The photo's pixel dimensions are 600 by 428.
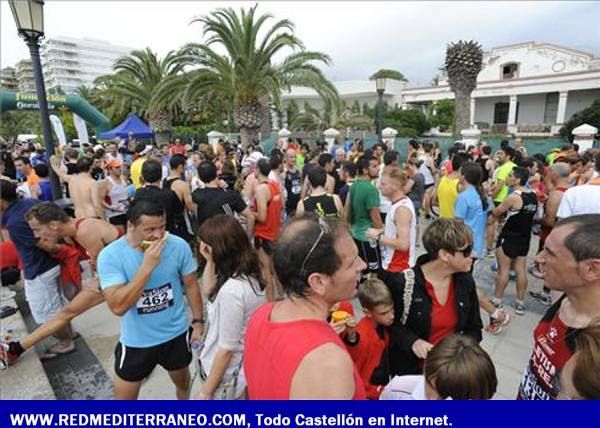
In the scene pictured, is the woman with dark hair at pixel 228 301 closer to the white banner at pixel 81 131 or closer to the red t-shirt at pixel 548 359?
the red t-shirt at pixel 548 359

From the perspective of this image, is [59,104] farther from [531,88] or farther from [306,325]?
[531,88]

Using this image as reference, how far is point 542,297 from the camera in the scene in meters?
4.43

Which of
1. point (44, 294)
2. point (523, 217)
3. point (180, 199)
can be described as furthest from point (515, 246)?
point (44, 294)

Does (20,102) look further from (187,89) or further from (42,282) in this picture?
(42,282)

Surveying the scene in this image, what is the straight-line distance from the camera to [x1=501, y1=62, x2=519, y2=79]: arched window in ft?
Result: 111

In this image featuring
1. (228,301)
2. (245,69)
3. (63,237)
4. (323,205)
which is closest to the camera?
(228,301)

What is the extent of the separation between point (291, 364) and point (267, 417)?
1.41 ft

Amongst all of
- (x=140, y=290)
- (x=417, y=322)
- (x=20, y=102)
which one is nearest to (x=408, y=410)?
Answer: (x=417, y=322)

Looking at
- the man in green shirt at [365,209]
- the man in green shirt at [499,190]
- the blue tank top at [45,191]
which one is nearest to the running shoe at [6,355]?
the man in green shirt at [365,209]

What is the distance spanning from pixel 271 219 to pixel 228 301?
2.65 meters

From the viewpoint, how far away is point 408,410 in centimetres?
145

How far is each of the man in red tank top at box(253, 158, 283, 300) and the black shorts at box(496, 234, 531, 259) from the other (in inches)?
105

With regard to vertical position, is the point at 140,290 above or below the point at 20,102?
below

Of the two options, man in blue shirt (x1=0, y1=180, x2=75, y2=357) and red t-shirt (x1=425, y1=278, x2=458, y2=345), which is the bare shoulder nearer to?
red t-shirt (x1=425, y1=278, x2=458, y2=345)
